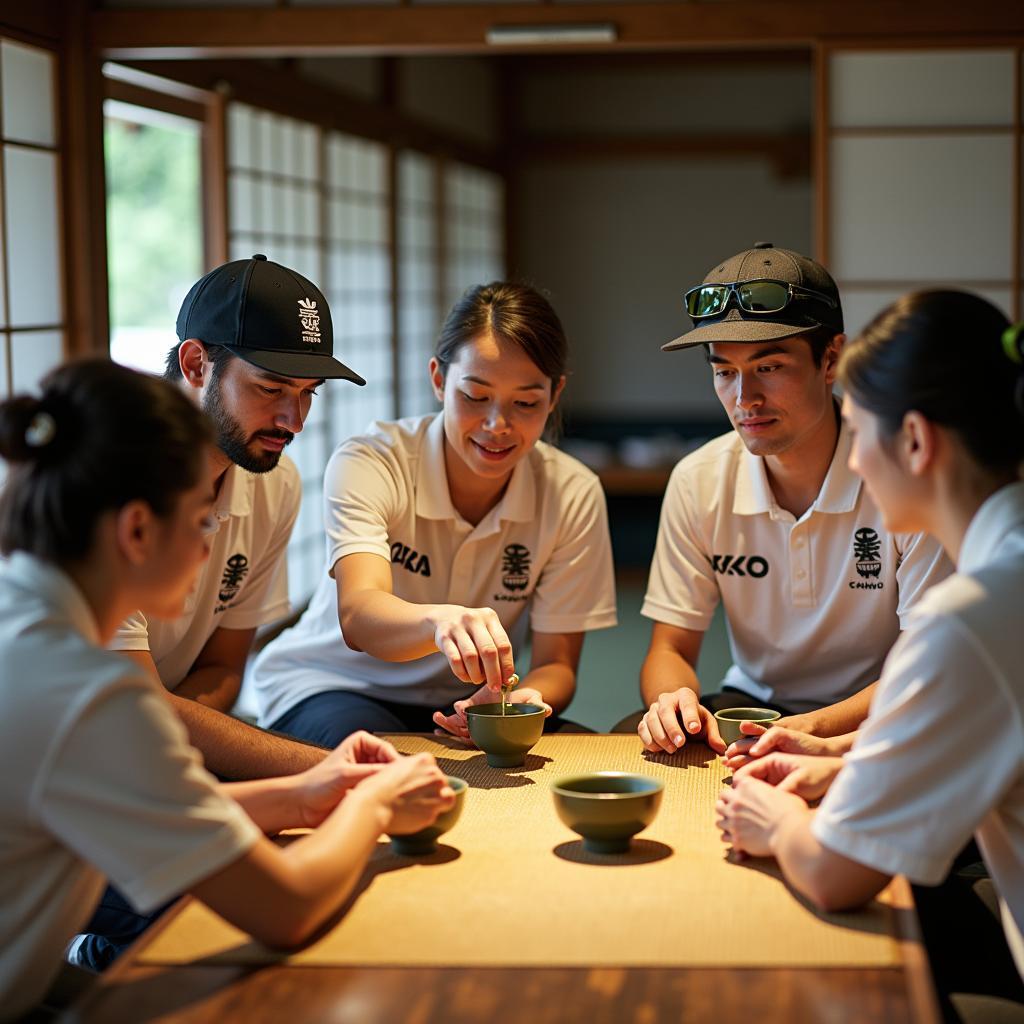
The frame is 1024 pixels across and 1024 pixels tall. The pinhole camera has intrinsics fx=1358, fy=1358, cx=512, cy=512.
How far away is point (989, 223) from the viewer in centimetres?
446

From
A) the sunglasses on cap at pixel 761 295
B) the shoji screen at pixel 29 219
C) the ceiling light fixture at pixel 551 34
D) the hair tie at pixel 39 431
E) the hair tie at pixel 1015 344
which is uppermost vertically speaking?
the ceiling light fixture at pixel 551 34

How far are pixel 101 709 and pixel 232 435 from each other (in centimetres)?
117

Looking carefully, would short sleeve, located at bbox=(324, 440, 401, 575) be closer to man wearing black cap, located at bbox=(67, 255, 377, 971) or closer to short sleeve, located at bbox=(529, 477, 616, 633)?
man wearing black cap, located at bbox=(67, 255, 377, 971)

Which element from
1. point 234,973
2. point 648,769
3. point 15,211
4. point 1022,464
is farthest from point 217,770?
point 15,211

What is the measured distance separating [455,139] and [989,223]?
459 centimetres

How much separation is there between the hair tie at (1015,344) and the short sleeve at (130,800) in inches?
37.8

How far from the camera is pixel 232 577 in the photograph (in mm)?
2611

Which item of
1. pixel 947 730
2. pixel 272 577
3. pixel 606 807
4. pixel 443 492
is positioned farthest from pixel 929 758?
pixel 272 577

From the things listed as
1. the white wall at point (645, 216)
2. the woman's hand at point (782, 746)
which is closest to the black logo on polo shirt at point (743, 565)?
the woman's hand at point (782, 746)

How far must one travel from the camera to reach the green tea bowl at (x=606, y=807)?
1.64m

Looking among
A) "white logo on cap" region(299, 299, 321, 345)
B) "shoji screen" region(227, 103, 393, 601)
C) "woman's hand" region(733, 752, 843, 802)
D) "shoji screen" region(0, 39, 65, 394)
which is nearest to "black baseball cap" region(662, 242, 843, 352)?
"white logo on cap" region(299, 299, 321, 345)

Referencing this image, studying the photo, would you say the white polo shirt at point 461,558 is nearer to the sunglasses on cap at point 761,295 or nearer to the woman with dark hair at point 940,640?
the sunglasses on cap at point 761,295

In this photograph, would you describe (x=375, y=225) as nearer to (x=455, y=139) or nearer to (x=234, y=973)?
(x=455, y=139)

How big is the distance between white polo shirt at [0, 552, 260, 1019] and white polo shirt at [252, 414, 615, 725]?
137 centimetres
